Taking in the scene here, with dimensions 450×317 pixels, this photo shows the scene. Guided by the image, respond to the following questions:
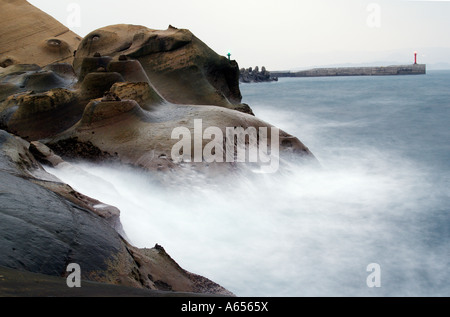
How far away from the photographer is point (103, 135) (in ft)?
22.1

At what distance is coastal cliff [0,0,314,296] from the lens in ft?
8.70

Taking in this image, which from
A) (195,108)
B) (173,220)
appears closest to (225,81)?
(195,108)

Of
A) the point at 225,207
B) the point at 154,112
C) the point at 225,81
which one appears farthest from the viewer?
the point at 225,81

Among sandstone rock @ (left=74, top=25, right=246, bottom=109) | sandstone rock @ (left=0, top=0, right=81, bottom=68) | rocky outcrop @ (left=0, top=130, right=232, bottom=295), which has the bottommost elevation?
rocky outcrop @ (left=0, top=130, right=232, bottom=295)

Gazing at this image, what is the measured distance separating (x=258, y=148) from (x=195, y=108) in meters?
1.19

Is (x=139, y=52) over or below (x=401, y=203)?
over

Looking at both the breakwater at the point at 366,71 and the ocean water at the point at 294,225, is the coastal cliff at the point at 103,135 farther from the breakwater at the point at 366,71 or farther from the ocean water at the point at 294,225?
the breakwater at the point at 366,71

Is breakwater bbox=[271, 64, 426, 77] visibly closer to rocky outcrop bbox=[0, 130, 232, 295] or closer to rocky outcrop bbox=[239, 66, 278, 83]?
rocky outcrop bbox=[239, 66, 278, 83]

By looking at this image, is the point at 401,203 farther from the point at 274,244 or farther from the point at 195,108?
the point at 195,108

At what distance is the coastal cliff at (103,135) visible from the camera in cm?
265

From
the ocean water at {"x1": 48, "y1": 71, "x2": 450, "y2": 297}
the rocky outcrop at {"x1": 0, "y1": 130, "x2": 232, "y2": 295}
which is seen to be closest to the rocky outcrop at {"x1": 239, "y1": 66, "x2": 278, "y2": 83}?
the ocean water at {"x1": 48, "y1": 71, "x2": 450, "y2": 297}

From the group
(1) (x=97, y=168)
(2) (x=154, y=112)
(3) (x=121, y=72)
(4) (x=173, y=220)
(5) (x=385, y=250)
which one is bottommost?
(5) (x=385, y=250)
